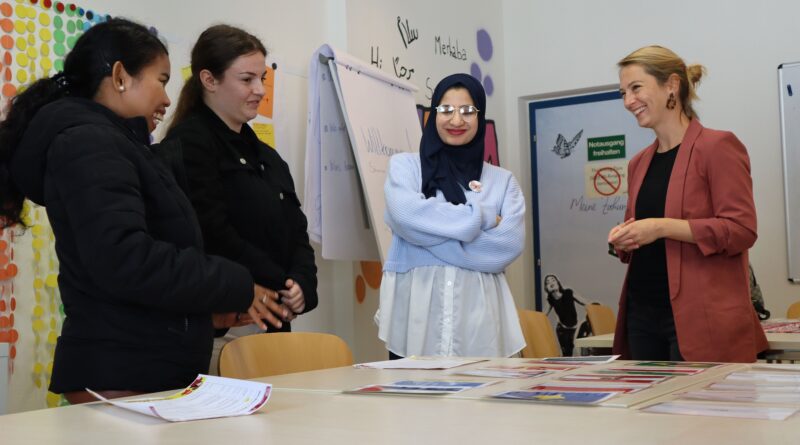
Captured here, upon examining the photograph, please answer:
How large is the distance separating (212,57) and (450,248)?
3.21ft

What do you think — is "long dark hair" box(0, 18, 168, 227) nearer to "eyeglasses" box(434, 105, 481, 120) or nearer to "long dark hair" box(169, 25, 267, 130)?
"long dark hair" box(169, 25, 267, 130)

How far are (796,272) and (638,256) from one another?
287 cm

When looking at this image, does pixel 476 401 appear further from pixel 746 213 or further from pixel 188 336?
pixel 746 213

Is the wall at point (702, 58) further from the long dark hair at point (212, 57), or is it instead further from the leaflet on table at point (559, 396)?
the leaflet on table at point (559, 396)

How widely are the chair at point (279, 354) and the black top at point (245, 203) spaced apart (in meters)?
0.42

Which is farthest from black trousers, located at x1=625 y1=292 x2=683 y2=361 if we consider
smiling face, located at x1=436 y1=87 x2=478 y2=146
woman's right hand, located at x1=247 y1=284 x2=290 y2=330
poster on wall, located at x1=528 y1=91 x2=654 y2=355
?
poster on wall, located at x1=528 y1=91 x2=654 y2=355

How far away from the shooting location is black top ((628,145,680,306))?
2.49 metres

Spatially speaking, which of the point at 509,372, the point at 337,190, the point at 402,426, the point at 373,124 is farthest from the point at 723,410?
the point at 373,124

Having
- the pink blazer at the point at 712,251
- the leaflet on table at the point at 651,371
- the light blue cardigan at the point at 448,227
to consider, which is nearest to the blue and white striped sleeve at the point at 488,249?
the light blue cardigan at the point at 448,227

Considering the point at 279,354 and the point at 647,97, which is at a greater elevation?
the point at 647,97

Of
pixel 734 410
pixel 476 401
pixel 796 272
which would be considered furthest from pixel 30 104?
pixel 796 272

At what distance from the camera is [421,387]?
4.92ft

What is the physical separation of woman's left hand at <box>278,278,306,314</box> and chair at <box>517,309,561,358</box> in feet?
2.40

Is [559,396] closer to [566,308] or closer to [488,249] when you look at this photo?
[488,249]
